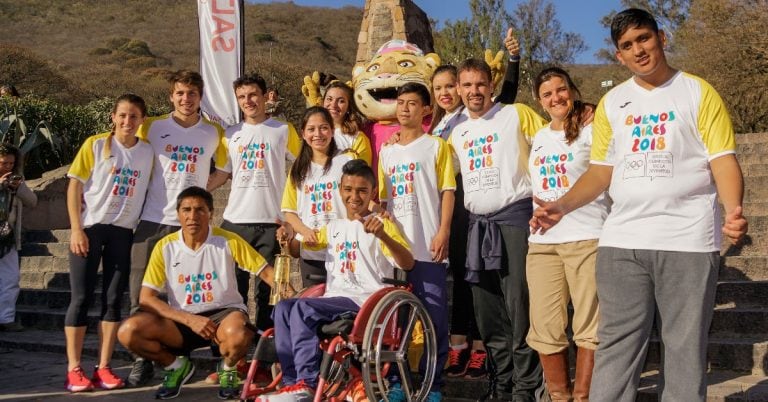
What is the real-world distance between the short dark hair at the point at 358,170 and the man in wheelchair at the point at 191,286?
30.7 inches

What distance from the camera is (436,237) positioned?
4191 millimetres

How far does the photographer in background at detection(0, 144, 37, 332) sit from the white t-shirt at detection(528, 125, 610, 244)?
161 inches

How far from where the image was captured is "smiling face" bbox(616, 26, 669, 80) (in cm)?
290

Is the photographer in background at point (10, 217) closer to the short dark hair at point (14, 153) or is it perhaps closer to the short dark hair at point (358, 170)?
the short dark hair at point (14, 153)

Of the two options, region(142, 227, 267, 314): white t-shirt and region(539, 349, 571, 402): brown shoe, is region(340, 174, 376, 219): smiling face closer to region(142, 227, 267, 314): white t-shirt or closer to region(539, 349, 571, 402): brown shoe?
region(142, 227, 267, 314): white t-shirt

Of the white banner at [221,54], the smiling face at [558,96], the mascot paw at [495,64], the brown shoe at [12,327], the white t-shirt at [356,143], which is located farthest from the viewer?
the white banner at [221,54]

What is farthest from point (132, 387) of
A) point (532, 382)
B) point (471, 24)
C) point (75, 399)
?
point (471, 24)

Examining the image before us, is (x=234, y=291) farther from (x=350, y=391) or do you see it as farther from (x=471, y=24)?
(x=471, y=24)

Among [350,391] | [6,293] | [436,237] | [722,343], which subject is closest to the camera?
[350,391]

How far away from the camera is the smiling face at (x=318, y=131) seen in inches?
180

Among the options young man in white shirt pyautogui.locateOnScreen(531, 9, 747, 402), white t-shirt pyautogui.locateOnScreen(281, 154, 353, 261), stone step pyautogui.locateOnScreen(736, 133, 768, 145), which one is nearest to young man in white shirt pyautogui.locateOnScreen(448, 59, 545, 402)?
white t-shirt pyautogui.locateOnScreen(281, 154, 353, 261)

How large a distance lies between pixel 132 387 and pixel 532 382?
2.46 m

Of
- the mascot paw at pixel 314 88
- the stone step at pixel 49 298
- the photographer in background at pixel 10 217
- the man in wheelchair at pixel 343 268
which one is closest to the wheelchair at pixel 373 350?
the man in wheelchair at pixel 343 268

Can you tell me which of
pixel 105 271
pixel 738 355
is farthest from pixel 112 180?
pixel 738 355
